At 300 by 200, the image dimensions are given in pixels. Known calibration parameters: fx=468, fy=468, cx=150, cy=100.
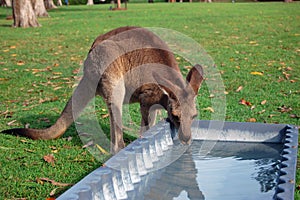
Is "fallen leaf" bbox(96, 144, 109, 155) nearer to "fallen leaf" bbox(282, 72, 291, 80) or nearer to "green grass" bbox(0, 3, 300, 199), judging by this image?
"green grass" bbox(0, 3, 300, 199)

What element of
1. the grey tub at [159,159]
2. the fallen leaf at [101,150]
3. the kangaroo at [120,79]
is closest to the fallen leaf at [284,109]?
the grey tub at [159,159]

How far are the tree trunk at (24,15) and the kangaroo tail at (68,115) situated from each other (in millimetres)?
11002

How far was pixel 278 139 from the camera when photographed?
415cm

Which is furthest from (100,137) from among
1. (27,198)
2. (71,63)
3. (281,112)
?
(71,63)

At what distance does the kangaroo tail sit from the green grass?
3.7 inches

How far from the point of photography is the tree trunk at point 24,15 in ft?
47.7

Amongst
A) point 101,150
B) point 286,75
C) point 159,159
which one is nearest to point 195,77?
point 159,159

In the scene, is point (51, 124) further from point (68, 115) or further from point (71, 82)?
point (71, 82)

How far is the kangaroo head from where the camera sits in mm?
3668

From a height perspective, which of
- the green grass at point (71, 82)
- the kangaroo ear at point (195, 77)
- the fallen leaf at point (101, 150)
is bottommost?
the fallen leaf at point (101, 150)

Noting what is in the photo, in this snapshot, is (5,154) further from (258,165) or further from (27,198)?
(258,165)

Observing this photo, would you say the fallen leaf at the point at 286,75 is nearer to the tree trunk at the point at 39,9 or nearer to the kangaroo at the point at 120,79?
the kangaroo at the point at 120,79

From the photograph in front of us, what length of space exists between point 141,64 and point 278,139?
54.8 inches

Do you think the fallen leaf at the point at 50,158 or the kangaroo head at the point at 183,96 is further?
the fallen leaf at the point at 50,158
